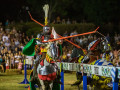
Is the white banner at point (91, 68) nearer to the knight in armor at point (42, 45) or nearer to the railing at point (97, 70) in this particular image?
the railing at point (97, 70)

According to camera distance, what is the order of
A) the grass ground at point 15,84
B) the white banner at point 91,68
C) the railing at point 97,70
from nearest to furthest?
the railing at point 97,70, the white banner at point 91,68, the grass ground at point 15,84

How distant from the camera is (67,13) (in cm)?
4275

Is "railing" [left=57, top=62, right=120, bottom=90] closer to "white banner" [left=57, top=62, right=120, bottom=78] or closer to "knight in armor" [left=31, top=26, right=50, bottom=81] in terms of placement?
"white banner" [left=57, top=62, right=120, bottom=78]

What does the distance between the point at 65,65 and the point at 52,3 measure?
29138mm

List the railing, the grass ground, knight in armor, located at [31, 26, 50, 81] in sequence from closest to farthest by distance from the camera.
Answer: the railing, knight in armor, located at [31, 26, 50, 81], the grass ground

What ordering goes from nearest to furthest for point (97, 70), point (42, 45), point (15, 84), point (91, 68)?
point (97, 70) < point (91, 68) < point (42, 45) < point (15, 84)

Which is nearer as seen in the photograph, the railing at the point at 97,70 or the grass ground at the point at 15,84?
the railing at the point at 97,70

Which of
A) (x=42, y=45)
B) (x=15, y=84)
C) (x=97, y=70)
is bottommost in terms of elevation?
(x=15, y=84)

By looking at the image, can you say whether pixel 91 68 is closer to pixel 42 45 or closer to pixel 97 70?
pixel 97 70

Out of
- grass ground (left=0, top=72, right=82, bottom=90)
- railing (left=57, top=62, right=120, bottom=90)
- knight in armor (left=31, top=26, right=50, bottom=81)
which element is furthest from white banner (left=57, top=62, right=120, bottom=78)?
grass ground (left=0, top=72, right=82, bottom=90)

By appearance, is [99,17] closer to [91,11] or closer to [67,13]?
[91,11]

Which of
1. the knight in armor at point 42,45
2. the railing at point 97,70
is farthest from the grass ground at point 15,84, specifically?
the knight in armor at point 42,45

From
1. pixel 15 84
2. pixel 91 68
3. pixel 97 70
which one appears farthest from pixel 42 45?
pixel 15 84

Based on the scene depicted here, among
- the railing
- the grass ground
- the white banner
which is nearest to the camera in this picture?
the railing
